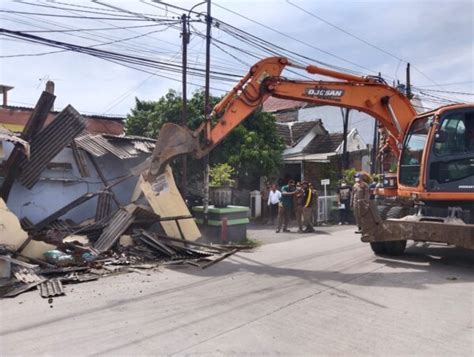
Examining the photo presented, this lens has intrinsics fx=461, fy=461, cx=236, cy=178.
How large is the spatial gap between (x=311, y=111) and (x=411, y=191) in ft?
77.9

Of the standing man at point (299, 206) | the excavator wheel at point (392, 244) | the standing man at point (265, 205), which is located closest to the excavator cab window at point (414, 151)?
the excavator wheel at point (392, 244)

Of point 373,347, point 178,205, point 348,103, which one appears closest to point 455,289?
point 373,347

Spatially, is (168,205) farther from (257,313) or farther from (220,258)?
(257,313)

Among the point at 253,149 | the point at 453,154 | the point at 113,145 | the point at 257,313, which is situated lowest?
the point at 257,313

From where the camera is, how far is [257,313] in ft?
20.0

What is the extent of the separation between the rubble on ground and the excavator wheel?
3429mm

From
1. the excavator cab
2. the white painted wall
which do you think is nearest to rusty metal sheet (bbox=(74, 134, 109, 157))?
the white painted wall

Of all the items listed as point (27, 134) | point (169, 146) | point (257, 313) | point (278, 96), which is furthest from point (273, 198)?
point (257, 313)

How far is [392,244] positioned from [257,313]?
545 centimetres

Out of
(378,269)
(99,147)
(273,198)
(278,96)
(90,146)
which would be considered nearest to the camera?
(378,269)

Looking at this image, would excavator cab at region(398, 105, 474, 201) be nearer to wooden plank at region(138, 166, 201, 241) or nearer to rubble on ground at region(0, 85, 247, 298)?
rubble on ground at region(0, 85, 247, 298)

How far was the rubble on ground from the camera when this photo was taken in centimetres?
828

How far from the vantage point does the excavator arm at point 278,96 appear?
971cm

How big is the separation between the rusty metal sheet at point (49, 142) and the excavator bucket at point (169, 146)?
3122mm
